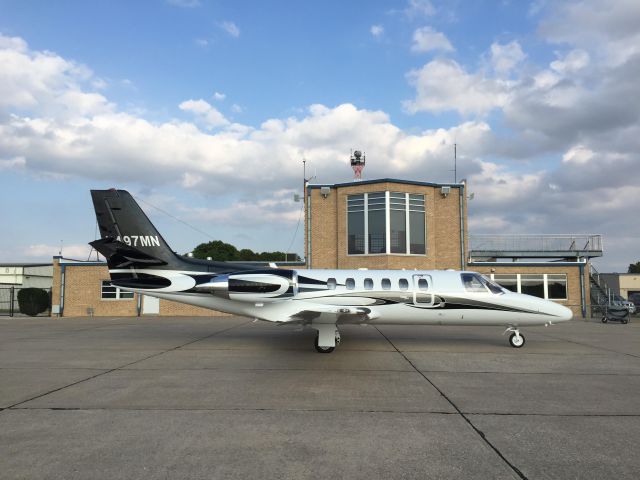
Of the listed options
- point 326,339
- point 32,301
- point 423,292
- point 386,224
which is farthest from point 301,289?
point 32,301

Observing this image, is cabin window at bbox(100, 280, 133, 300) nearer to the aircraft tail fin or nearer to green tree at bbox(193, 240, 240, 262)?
the aircraft tail fin

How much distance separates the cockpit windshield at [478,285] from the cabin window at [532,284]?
48.2ft

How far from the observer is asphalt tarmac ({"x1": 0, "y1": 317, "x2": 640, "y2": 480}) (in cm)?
446

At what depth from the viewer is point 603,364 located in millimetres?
10359

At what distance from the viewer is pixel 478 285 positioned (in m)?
12.9

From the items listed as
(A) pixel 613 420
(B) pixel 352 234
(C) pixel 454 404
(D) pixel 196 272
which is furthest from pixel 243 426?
(B) pixel 352 234

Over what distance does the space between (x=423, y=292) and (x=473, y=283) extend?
5.36ft

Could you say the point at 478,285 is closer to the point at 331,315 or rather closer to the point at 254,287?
the point at 331,315

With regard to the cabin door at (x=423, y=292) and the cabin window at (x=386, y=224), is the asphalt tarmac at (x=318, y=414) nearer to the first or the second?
the cabin door at (x=423, y=292)

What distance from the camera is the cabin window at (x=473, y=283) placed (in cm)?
1280

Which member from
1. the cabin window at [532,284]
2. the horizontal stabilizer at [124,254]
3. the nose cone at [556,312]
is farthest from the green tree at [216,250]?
the nose cone at [556,312]

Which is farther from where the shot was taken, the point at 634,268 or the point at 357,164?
the point at 634,268

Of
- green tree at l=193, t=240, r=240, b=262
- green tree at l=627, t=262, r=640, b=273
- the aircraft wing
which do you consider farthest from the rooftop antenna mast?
green tree at l=627, t=262, r=640, b=273

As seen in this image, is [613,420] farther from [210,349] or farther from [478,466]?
[210,349]
